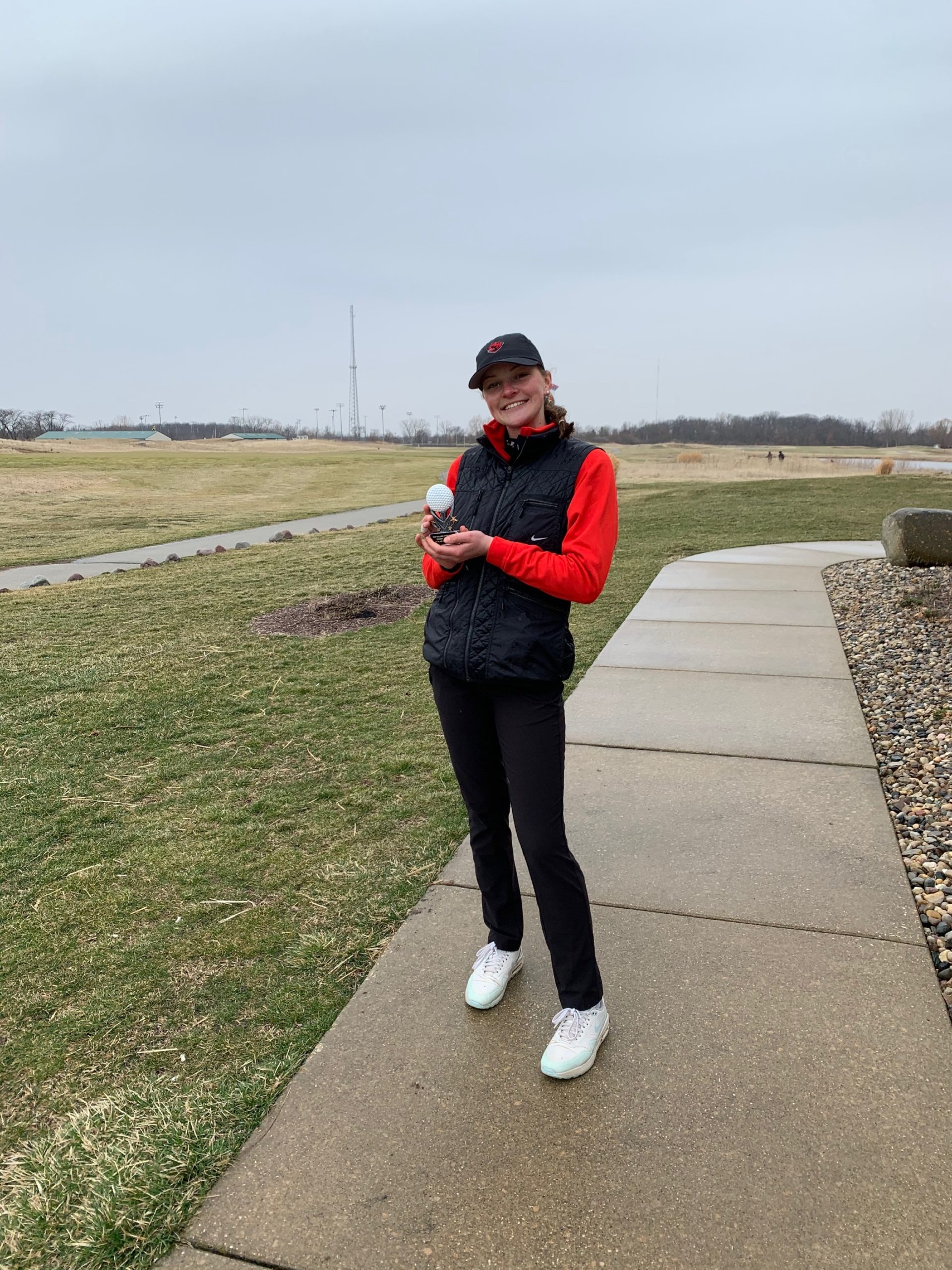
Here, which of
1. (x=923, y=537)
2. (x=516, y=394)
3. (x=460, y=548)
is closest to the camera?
(x=460, y=548)

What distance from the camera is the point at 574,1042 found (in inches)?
96.0

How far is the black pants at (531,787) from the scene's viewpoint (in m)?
2.42

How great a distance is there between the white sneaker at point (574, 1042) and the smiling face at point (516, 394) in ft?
5.42

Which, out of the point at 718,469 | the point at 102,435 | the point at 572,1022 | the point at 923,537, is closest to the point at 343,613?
the point at 923,537

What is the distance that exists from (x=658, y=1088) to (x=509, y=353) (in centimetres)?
201

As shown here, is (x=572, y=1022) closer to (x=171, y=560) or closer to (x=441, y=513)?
(x=441, y=513)

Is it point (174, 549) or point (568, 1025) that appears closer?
point (568, 1025)

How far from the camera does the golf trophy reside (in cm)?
247

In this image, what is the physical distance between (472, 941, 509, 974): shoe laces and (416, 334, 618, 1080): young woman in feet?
0.96

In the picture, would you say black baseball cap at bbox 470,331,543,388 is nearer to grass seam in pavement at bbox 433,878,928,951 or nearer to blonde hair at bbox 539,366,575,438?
blonde hair at bbox 539,366,575,438

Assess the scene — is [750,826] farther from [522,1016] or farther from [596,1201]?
[596,1201]

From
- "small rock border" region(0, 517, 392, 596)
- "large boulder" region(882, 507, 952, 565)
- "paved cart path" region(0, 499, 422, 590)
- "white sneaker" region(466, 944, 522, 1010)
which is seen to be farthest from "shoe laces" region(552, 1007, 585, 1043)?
"paved cart path" region(0, 499, 422, 590)

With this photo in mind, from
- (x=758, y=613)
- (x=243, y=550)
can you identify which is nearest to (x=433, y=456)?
(x=243, y=550)

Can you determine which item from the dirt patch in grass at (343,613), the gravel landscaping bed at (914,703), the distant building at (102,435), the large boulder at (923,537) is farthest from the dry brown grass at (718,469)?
the distant building at (102,435)
